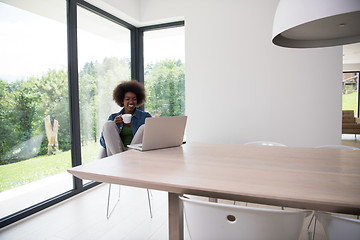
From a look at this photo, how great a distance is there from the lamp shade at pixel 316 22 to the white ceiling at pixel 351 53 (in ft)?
19.1

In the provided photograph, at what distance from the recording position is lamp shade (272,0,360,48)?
0.94 m

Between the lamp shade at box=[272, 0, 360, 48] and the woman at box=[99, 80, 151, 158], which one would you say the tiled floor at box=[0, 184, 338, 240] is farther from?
the lamp shade at box=[272, 0, 360, 48]

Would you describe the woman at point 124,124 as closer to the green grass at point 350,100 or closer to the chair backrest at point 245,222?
the chair backrest at point 245,222

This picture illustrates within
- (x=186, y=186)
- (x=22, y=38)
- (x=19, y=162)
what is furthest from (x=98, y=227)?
(x=22, y=38)

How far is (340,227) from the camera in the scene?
2.63 ft

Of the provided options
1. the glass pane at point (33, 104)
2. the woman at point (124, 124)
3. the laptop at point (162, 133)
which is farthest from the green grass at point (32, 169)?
the laptop at point (162, 133)

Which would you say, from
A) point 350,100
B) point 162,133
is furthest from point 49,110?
point 350,100

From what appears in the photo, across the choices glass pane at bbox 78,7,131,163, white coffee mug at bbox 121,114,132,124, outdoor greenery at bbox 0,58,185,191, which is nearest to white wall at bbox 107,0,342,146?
outdoor greenery at bbox 0,58,185,191

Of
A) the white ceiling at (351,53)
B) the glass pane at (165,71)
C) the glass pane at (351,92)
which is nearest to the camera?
the glass pane at (165,71)

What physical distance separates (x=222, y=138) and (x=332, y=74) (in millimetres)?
1544

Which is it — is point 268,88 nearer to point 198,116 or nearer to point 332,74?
point 332,74

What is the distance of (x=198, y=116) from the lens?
3473 mm

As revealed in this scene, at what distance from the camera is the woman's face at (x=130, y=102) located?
274 cm

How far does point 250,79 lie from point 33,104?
253 cm
